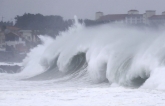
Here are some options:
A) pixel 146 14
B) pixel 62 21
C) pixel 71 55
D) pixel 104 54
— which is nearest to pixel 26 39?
pixel 62 21

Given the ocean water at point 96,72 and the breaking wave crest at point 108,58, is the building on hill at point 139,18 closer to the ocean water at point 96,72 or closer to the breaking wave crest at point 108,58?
the breaking wave crest at point 108,58

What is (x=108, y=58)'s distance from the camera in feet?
67.7

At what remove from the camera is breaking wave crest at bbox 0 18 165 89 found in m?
16.7

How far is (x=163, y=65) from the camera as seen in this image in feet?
52.3

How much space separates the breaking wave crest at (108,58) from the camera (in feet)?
54.8

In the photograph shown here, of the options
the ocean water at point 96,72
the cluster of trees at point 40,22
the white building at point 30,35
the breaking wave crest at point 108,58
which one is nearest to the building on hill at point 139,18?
the cluster of trees at point 40,22

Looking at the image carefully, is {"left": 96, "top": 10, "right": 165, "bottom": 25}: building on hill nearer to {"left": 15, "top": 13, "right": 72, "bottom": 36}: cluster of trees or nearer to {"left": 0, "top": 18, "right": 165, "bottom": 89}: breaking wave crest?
{"left": 15, "top": 13, "right": 72, "bottom": 36}: cluster of trees

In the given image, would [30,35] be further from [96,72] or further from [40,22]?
[96,72]

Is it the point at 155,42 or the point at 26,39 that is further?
the point at 26,39

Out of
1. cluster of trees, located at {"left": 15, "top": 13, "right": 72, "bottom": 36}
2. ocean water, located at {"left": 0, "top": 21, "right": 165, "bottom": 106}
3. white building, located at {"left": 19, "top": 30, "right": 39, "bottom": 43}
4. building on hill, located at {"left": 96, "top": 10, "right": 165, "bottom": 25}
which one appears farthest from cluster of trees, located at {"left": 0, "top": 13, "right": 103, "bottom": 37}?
ocean water, located at {"left": 0, "top": 21, "right": 165, "bottom": 106}

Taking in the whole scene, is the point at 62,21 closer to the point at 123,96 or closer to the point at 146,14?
the point at 146,14

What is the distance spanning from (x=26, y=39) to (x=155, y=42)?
5240 centimetres

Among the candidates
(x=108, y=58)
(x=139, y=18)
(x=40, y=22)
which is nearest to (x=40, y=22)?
(x=40, y=22)

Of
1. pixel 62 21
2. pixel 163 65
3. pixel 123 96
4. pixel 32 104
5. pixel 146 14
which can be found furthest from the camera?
pixel 62 21
